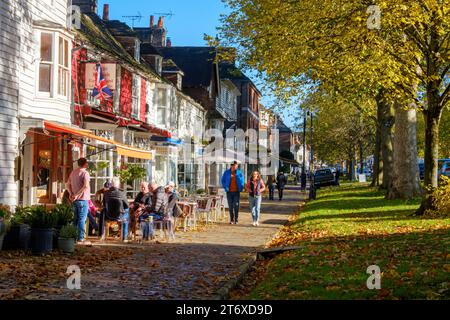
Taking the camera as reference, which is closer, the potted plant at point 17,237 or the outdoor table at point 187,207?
the potted plant at point 17,237

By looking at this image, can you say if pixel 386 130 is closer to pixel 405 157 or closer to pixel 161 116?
pixel 405 157

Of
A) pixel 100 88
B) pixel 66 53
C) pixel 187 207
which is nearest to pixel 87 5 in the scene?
pixel 100 88

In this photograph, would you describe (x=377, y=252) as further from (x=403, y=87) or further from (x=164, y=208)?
(x=403, y=87)

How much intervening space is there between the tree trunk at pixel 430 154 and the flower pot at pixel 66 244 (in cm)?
1151

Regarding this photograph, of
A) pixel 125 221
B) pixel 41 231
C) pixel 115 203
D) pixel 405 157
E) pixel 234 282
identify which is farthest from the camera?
pixel 405 157

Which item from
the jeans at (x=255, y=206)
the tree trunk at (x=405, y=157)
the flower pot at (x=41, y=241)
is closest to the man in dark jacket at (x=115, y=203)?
the flower pot at (x=41, y=241)

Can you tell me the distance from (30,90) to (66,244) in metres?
7.21

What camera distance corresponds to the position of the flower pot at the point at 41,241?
12805mm

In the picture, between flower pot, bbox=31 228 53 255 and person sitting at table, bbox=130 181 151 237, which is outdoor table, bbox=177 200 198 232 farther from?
flower pot, bbox=31 228 53 255

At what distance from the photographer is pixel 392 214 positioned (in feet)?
71.9

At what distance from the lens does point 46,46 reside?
63.7 feet

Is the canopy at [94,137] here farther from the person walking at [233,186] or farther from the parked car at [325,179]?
the parked car at [325,179]
